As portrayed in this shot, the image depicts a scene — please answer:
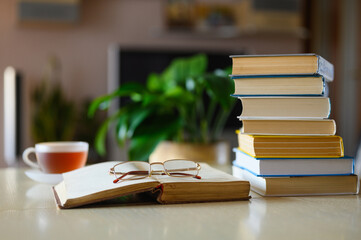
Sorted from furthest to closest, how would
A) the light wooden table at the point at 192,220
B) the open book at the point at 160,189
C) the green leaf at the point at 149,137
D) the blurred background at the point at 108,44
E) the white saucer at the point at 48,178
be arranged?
the blurred background at the point at 108,44 → the green leaf at the point at 149,137 → the white saucer at the point at 48,178 → the open book at the point at 160,189 → the light wooden table at the point at 192,220

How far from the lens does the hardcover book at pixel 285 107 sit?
676mm

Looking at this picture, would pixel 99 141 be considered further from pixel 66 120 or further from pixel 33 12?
pixel 33 12

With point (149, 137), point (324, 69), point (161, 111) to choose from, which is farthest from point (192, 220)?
point (161, 111)

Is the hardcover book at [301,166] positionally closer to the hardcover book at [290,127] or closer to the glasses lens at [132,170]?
the hardcover book at [290,127]

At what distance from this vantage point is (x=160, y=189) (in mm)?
616

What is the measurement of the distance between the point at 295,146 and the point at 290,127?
0.10 ft

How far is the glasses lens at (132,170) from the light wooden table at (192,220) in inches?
2.0

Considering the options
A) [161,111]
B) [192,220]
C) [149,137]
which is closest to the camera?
[192,220]

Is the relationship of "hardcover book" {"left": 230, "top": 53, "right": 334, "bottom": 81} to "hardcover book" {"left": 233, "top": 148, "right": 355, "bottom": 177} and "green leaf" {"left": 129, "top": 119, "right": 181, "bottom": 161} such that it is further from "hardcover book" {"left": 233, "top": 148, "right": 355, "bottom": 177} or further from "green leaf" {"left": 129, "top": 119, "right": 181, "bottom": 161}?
"green leaf" {"left": 129, "top": 119, "right": 181, "bottom": 161}

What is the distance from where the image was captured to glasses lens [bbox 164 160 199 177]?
668mm

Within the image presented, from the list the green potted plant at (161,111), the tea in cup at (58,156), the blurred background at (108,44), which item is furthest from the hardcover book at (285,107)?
the blurred background at (108,44)

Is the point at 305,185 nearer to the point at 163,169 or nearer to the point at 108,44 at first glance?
the point at 163,169

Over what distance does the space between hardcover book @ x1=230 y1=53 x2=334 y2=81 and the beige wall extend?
264cm

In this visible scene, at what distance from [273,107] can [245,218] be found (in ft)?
0.71
